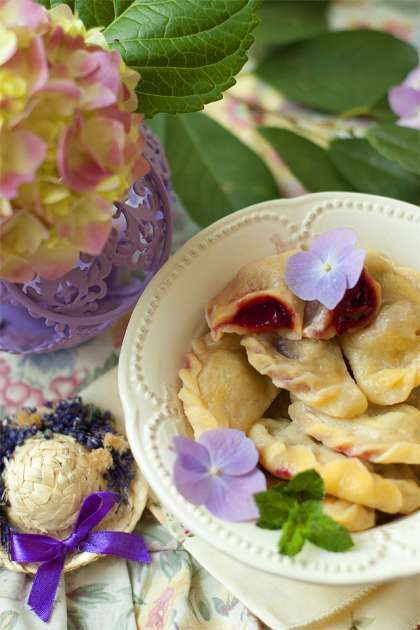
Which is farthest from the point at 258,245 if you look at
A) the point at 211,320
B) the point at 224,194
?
the point at 224,194

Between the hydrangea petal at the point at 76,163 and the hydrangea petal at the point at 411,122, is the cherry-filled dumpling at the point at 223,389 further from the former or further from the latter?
the hydrangea petal at the point at 411,122

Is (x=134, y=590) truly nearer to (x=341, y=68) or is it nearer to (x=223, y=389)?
(x=223, y=389)

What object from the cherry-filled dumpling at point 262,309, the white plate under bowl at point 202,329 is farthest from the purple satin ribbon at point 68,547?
the cherry-filled dumpling at point 262,309

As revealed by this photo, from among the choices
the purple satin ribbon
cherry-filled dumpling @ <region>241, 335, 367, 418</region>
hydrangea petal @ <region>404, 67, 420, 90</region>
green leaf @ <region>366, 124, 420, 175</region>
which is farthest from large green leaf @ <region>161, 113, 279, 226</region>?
the purple satin ribbon

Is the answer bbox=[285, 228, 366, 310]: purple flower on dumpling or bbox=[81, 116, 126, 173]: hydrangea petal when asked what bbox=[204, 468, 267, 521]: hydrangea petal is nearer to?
bbox=[285, 228, 366, 310]: purple flower on dumpling

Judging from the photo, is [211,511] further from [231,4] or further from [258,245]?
[231,4]

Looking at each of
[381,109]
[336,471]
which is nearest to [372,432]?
[336,471]
